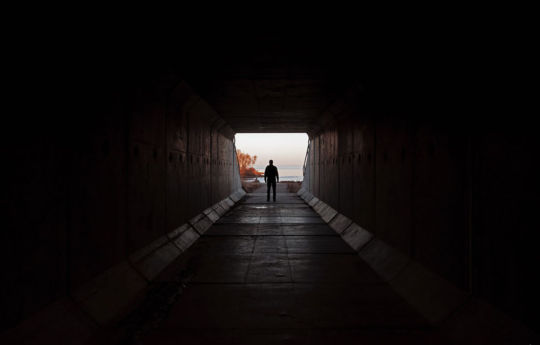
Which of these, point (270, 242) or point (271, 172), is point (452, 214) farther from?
point (271, 172)

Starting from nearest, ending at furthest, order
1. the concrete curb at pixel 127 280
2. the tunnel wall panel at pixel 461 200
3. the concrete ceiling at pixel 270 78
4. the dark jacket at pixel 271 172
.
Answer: the tunnel wall panel at pixel 461 200 → the concrete curb at pixel 127 280 → the concrete ceiling at pixel 270 78 → the dark jacket at pixel 271 172

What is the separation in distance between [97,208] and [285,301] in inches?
105

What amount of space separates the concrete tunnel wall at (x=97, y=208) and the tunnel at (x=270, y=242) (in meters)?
0.02

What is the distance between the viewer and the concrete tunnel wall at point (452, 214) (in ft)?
9.12

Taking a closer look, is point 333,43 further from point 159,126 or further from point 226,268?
point 226,268

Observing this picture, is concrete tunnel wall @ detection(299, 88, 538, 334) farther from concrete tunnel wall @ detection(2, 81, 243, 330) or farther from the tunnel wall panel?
concrete tunnel wall @ detection(2, 81, 243, 330)

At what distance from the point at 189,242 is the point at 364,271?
3946 millimetres

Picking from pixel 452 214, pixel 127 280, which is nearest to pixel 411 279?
pixel 452 214

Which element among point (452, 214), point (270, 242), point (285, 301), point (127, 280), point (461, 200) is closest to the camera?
point (461, 200)

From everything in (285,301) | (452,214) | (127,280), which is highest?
(452,214)

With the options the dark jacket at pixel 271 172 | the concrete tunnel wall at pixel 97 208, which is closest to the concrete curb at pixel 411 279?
the concrete tunnel wall at pixel 97 208

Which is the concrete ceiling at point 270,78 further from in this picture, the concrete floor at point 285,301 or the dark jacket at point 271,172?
the dark jacket at point 271,172

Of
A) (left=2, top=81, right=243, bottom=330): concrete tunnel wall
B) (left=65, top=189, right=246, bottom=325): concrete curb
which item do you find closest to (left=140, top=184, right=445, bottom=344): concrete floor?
(left=65, top=189, right=246, bottom=325): concrete curb

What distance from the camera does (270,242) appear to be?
7.41 meters
